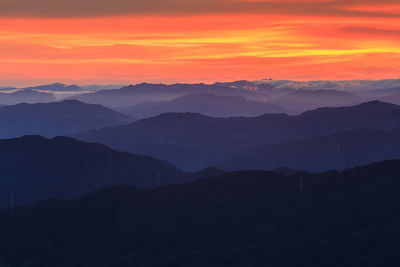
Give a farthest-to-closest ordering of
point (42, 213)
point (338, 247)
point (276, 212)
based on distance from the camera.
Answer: point (276, 212)
point (42, 213)
point (338, 247)

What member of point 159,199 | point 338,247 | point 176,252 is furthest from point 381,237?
point 159,199

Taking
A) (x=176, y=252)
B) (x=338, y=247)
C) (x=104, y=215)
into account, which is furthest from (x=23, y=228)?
(x=338, y=247)

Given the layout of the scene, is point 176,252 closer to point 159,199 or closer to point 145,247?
point 145,247

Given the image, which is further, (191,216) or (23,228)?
(191,216)

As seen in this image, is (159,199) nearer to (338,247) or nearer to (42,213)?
(42,213)

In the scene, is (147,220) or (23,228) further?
(147,220)

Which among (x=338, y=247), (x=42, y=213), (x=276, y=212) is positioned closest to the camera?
(x=338, y=247)

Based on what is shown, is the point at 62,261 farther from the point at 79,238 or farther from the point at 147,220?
the point at 147,220
